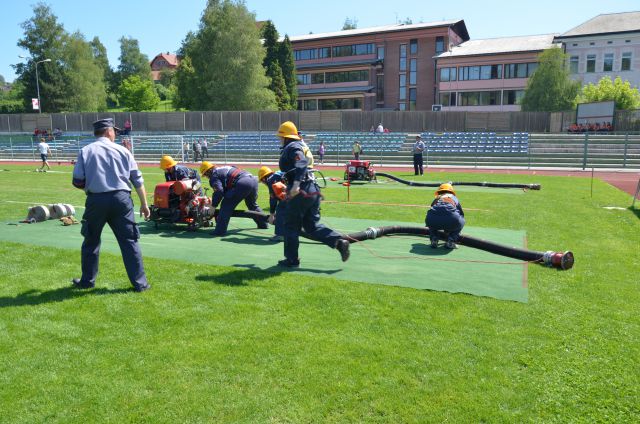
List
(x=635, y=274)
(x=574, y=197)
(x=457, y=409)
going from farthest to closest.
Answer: (x=574, y=197) → (x=635, y=274) → (x=457, y=409)

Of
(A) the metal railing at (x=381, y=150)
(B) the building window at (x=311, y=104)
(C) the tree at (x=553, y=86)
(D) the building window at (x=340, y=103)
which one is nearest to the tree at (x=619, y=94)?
(C) the tree at (x=553, y=86)

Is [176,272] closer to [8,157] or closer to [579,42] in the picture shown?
[8,157]

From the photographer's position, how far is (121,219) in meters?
5.65

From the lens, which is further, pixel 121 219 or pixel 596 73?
pixel 596 73

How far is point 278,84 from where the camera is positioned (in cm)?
6175

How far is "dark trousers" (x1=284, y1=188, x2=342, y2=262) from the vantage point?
6.76 metres

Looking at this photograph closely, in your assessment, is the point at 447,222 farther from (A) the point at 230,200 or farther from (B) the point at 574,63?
(B) the point at 574,63

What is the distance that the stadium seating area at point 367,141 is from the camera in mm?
33969

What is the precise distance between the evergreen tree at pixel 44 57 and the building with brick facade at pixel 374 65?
105ft

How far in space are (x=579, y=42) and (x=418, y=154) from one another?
40.3 metres

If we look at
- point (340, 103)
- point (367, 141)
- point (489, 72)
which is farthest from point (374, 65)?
point (367, 141)

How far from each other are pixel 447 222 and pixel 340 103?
6116cm

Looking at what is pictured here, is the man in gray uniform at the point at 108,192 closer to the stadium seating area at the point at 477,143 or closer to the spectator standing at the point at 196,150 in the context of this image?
the stadium seating area at the point at 477,143

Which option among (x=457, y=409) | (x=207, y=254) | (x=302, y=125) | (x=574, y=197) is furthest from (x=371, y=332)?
(x=302, y=125)
